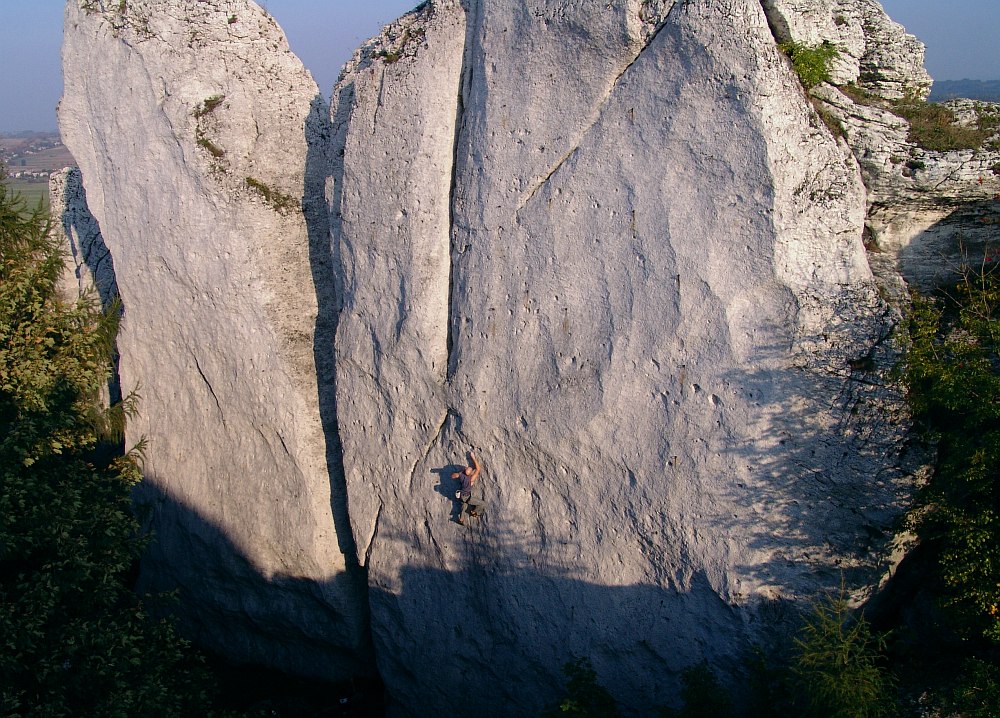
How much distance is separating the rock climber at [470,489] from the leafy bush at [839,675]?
3.11m

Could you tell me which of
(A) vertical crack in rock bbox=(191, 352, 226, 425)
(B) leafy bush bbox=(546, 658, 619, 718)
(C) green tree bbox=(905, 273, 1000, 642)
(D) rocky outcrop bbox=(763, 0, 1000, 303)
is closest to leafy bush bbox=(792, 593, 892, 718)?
(C) green tree bbox=(905, 273, 1000, 642)

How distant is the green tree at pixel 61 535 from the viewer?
649cm

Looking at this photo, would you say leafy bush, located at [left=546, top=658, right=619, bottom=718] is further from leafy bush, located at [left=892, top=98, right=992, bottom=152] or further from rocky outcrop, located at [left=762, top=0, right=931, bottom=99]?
rocky outcrop, located at [left=762, top=0, right=931, bottom=99]

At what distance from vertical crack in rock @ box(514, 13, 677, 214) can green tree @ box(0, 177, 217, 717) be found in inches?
210

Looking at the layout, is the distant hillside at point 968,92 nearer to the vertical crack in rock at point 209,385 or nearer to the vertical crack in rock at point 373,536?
the vertical crack in rock at point 373,536

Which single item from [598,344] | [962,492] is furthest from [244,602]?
[962,492]

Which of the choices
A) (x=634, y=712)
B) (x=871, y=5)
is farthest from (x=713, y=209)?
(x=634, y=712)

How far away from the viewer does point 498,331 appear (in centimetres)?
694

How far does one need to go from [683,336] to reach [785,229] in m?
1.15

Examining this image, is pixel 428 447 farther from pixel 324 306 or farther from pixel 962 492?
pixel 962 492

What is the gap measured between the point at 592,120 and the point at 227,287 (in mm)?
4515

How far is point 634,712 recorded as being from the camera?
676cm

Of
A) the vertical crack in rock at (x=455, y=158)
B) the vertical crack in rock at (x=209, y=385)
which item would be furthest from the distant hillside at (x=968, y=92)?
the vertical crack in rock at (x=209, y=385)

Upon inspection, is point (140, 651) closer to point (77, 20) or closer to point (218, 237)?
point (218, 237)
